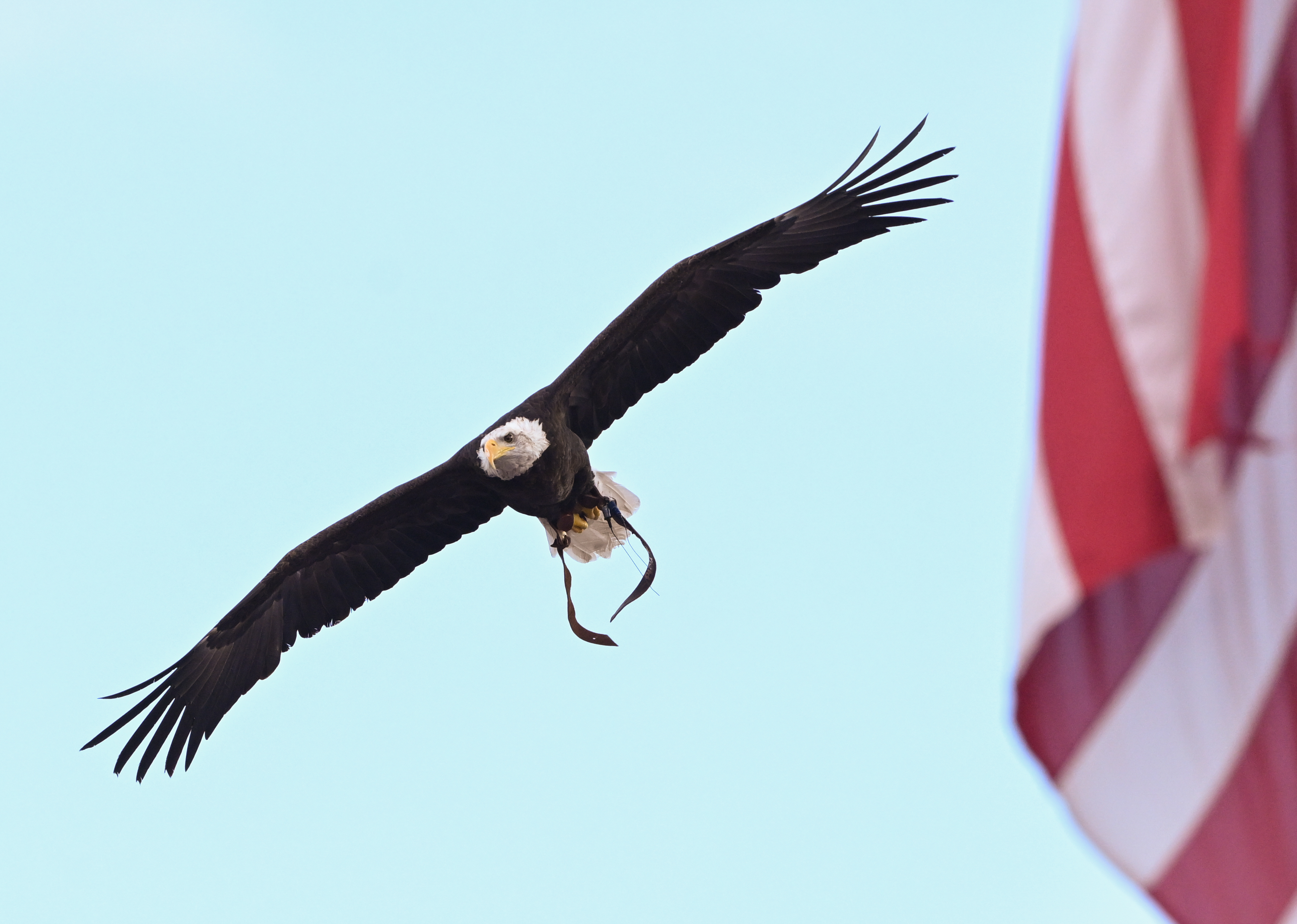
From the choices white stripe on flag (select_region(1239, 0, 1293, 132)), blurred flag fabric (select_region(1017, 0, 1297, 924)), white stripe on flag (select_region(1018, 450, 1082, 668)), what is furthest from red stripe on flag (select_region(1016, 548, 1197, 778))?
white stripe on flag (select_region(1239, 0, 1293, 132))

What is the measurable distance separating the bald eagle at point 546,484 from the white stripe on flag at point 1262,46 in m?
4.83

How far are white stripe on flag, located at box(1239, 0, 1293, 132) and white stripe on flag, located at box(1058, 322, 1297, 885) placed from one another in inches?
16.7

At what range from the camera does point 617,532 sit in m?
9.32

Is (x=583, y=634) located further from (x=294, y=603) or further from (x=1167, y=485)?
(x=1167, y=485)

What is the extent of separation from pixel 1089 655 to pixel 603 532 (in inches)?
250

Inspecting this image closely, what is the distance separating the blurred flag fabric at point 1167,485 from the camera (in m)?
2.87

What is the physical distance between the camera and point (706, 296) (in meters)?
8.62

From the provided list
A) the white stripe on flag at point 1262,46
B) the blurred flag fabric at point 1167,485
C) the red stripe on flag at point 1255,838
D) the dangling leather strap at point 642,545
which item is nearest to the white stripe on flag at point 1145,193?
the blurred flag fabric at point 1167,485

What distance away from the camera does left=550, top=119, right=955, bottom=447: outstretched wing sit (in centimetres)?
830

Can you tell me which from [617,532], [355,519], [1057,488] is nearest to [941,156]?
[617,532]

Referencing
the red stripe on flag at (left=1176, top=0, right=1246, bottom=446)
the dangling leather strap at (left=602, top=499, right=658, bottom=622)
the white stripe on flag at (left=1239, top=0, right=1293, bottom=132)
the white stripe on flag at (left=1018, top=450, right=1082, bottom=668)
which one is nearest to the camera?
the red stripe on flag at (left=1176, top=0, right=1246, bottom=446)

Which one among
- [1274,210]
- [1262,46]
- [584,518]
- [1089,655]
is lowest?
[1089,655]

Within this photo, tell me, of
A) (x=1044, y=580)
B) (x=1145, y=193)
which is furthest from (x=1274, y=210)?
(x=1044, y=580)

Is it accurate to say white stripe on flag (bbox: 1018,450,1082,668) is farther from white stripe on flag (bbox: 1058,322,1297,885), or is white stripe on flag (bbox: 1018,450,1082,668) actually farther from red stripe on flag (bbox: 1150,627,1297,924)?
red stripe on flag (bbox: 1150,627,1297,924)
